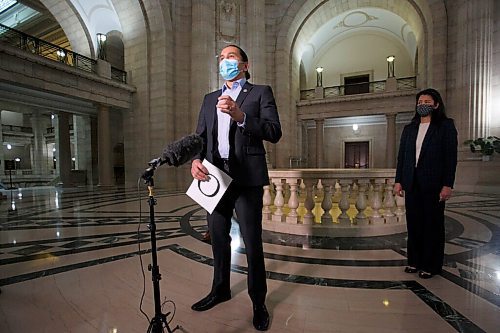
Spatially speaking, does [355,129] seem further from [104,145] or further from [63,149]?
[63,149]

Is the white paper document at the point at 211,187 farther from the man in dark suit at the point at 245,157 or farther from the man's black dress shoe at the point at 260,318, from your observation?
the man's black dress shoe at the point at 260,318

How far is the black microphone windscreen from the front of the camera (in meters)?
1.42

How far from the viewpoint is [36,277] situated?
249 centimetres

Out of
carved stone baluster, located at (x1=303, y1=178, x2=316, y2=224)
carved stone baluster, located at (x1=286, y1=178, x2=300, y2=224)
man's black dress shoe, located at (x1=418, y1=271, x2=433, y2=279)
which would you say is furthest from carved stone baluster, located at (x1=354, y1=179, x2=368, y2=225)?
man's black dress shoe, located at (x1=418, y1=271, x2=433, y2=279)

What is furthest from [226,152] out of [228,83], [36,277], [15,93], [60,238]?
[15,93]

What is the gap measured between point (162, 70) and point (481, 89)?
13127 millimetres

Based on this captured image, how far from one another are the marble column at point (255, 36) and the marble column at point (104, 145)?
23.5ft

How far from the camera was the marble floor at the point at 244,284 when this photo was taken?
1762 millimetres

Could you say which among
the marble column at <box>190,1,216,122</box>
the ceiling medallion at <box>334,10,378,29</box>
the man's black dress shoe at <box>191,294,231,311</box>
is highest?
the ceiling medallion at <box>334,10,378,29</box>

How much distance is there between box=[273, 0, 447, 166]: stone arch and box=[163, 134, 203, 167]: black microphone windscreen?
1354 centimetres

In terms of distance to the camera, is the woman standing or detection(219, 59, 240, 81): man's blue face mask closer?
detection(219, 59, 240, 81): man's blue face mask

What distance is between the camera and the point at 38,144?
81.7 ft

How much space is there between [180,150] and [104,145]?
13.1 metres

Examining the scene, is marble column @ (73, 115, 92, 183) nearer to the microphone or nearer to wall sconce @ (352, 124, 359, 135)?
the microphone
